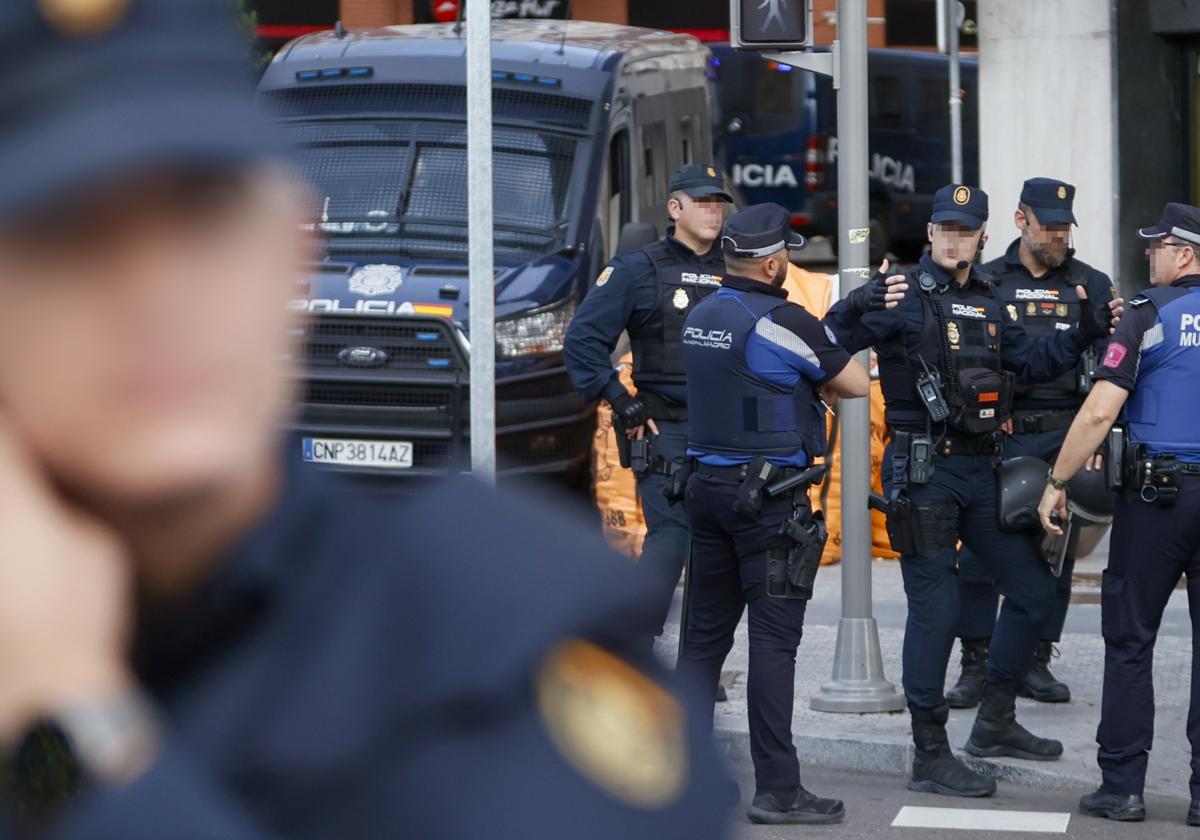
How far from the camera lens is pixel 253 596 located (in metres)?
0.68

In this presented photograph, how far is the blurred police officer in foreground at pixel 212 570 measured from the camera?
0.62 meters

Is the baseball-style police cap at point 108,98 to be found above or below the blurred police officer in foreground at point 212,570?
above

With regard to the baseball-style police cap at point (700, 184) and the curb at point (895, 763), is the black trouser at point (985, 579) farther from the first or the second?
the baseball-style police cap at point (700, 184)

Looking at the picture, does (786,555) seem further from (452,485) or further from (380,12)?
(380,12)

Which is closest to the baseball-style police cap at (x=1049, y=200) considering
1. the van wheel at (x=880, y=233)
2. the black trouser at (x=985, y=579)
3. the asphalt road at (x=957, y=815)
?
the black trouser at (x=985, y=579)

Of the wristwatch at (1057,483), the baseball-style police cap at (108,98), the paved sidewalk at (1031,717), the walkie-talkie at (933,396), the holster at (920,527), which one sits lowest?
the paved sidewalk at (1031,717)

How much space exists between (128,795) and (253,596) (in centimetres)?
10

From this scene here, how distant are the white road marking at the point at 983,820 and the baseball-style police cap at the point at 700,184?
2591mm

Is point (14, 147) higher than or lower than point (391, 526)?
higher

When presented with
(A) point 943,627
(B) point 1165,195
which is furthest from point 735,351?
(B) point 1165,195

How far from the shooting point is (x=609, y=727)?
27.7 inches

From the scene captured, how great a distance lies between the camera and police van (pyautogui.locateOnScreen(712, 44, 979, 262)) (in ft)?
70.1

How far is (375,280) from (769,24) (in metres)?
3.28

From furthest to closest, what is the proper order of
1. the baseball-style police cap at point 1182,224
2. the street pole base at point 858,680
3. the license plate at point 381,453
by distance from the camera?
the license plate at point 381,453 → the street pole base at point 858,680 → the baseball-style police cap at point 1182,224
